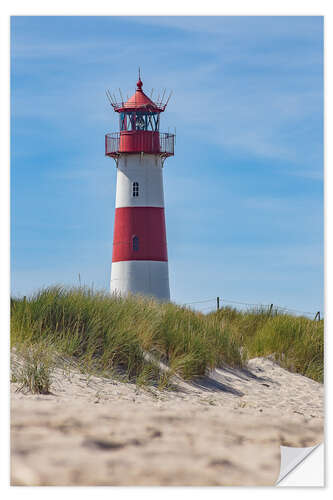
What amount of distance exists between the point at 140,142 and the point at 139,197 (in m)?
1.71

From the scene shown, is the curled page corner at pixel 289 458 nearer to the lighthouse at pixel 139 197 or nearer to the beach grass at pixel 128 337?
the beach grass at pixel 128 337

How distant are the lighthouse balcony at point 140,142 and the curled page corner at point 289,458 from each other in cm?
1511

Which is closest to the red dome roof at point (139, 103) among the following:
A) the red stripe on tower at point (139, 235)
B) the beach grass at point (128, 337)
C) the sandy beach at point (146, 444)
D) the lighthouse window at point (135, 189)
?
the lighthouse window at point (135, 189)

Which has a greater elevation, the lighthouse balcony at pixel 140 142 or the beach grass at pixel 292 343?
the lighthouse balcony at pixel 140 142

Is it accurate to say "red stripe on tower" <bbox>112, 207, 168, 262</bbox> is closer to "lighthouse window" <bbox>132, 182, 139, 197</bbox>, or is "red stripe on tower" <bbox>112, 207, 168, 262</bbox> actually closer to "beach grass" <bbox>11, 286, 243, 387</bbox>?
"lighthouse window" <bbox>132, 182, 139, 197</bbox>

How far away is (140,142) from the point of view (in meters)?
19.0

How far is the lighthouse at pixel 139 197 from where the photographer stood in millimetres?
18062

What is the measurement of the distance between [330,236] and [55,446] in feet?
9.06

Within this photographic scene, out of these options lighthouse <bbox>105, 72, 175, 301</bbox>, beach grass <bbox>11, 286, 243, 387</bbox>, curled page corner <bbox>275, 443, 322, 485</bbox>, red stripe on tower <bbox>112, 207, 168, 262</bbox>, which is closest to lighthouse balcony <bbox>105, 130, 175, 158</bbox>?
lighthouse <bbox>105, 72, 175, 301</bbox>

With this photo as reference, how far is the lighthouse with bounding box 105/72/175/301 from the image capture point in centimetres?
1806

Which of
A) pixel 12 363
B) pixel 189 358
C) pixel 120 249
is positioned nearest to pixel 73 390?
pixel 12 363

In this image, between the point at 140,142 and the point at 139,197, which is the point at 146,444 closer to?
the point at 139,197

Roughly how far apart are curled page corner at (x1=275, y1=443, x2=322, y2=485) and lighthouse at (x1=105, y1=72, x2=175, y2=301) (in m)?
13.3
